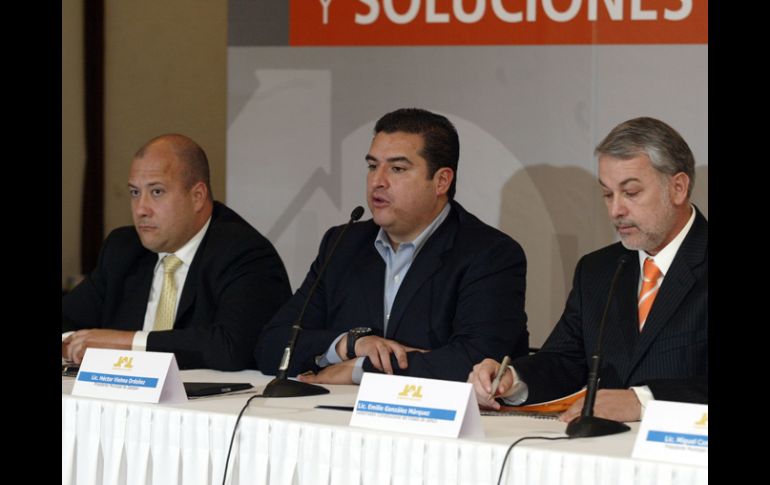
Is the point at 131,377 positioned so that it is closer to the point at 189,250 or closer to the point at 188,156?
the point at 189,250

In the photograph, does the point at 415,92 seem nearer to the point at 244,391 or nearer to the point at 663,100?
the point at 663,100

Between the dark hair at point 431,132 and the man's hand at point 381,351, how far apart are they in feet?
2.08

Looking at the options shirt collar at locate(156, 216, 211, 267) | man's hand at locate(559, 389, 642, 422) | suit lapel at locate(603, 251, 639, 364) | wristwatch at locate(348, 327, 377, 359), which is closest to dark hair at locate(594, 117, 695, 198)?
suit lapel at locate(603, 251, 639, 364)

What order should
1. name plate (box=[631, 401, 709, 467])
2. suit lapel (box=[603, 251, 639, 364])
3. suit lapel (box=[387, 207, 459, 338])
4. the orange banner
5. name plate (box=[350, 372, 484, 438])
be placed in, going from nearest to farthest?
name plate (box=[631, 401, 709, 467]), name plate (box=[350, 372, 484, 438]), suit lapel (box=[603, 251, 639, 364]), suit lapel (box=[387, 207, 459, 338]), the orange banner

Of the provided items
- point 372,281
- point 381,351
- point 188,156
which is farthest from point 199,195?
point 381,351

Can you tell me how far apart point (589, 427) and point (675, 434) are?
0.30m

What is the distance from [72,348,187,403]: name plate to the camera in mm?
2682

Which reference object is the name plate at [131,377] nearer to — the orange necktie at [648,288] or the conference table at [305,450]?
the conference table at [305,450]

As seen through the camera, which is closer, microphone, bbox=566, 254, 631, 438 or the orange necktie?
microphone, bbox=566, 254, 631, 438

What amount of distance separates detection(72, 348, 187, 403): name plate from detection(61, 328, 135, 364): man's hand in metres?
0.73

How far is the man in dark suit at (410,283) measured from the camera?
3.24 meters

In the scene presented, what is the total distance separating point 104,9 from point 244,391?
3462mm

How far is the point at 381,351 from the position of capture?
313cm

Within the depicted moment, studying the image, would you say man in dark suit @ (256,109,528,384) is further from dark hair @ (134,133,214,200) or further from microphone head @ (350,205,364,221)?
dark hair @ (134,133,214,200)
